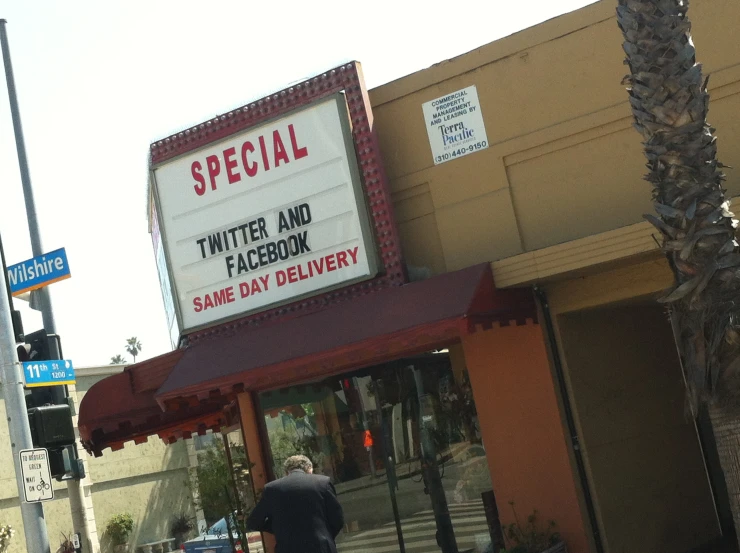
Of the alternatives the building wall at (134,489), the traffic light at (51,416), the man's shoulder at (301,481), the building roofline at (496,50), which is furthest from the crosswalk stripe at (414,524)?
the building wall at (134,489)

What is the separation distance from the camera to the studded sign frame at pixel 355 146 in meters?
11.4

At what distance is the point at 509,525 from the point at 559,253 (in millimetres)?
3023

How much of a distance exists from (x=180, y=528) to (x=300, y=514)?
3071cm

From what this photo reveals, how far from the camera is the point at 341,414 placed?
12055mm

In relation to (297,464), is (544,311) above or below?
above

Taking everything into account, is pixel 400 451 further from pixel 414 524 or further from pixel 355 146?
pixel 355 146

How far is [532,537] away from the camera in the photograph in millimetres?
10398

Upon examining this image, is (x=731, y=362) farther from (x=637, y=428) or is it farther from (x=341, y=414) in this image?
(x=341, y=414)

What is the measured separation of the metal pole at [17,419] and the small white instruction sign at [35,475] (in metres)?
0.05

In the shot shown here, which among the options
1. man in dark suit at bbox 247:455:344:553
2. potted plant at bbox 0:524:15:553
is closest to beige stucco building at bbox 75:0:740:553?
man in dark suit at bbox 247:455:344:553

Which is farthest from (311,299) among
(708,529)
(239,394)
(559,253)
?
(708,529)

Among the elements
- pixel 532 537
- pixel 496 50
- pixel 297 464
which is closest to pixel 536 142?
pixel 496 50

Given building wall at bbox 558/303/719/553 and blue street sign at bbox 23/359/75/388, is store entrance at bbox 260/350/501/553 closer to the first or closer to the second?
building wall at bbox 558/303/719/553

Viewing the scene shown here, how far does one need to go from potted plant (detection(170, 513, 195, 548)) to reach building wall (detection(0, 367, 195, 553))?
9.0 inches
